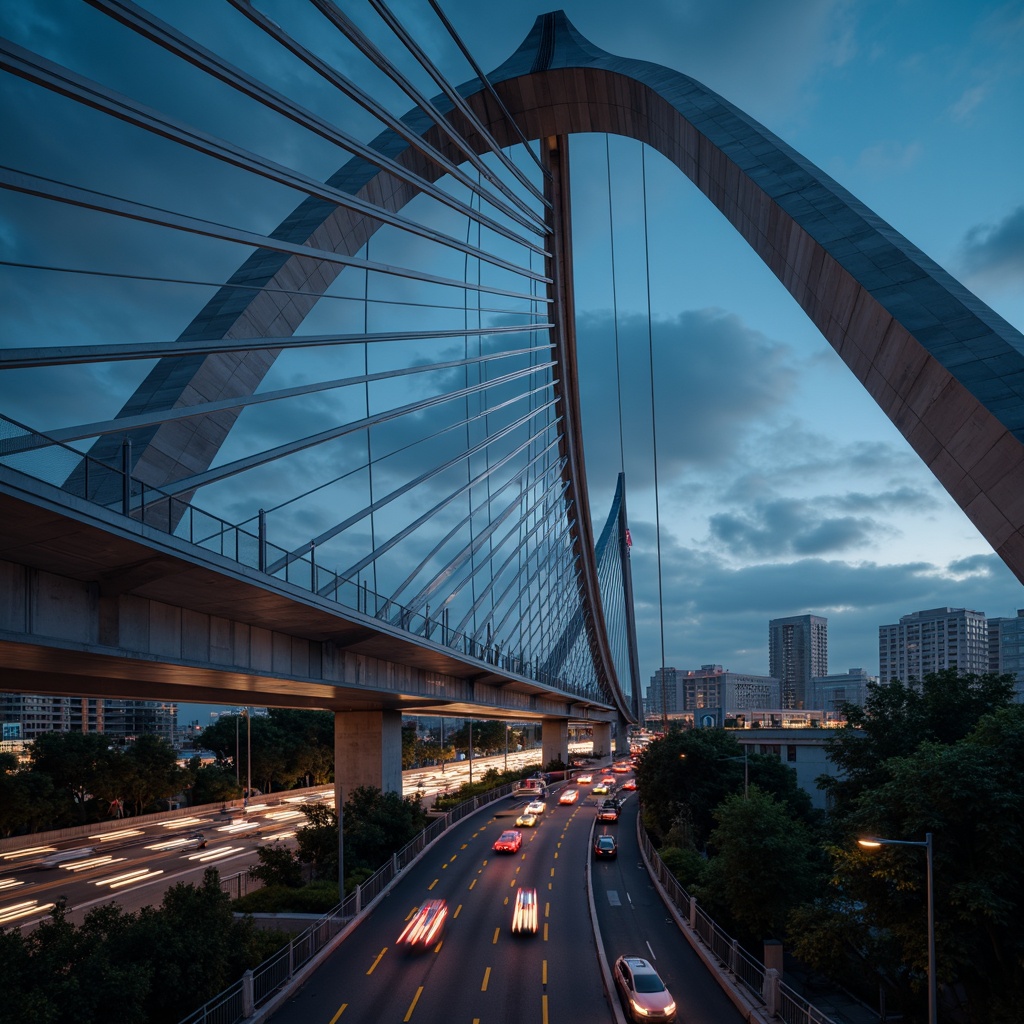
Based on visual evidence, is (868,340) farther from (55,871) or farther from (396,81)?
(55,871)

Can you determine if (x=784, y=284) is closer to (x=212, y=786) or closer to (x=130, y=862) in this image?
(x=130, y=862)

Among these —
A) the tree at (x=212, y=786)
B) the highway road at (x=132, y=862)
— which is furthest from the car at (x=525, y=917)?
the tree at (x=212, y=786)

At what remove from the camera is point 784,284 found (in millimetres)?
14883

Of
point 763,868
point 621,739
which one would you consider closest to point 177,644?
point 763,868

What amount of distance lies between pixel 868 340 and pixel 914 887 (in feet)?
35.5

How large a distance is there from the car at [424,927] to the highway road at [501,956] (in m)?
0.27

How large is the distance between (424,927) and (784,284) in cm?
1998

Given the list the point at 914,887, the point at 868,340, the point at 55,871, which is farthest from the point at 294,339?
the point at 55,871

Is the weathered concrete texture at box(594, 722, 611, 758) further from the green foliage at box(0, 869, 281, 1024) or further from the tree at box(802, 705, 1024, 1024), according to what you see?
the tree at box(802, 705, 1024, 1024)

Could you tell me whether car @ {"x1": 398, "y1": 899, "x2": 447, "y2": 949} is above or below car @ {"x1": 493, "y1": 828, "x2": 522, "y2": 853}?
above

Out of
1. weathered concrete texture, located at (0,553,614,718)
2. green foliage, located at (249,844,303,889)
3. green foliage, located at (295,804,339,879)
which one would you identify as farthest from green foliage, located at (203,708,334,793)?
weathered concrete texture, located at (0,553,614,718)

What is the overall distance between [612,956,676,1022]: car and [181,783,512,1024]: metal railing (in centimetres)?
802

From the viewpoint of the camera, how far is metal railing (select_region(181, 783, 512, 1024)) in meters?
17.4

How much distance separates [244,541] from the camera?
16609 millimetres
